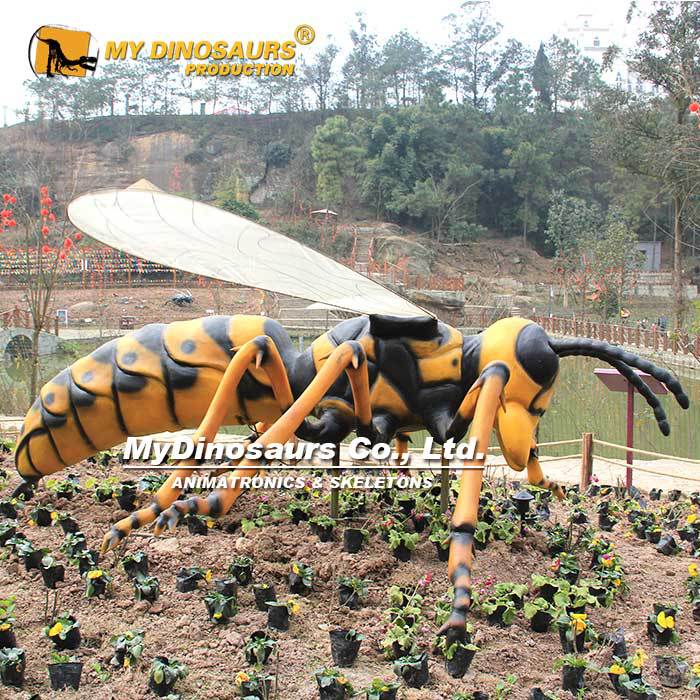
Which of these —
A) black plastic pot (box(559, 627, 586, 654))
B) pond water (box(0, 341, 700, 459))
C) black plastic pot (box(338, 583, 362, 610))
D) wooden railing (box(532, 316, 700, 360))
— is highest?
black plastic pot (box(338, 583, 362, 610))

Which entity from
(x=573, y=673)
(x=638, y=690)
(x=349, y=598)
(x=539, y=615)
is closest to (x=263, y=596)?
(x=349, y=598)

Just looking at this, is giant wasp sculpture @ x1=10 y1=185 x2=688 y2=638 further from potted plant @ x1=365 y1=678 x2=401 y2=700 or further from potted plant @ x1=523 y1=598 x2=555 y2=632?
potted plant @ x1=523 y1=598 x2=555 y2=632

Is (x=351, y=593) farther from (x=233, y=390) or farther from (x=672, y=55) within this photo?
(x=672, y=55)

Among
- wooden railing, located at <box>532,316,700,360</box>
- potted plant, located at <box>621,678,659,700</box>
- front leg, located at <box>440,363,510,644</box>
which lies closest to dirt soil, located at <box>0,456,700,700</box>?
potted plant, located at <box>621,678,659,700</box>

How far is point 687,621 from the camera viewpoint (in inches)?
158

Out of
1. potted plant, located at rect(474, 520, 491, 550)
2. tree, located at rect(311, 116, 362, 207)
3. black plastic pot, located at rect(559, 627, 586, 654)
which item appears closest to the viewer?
black plastic pot, located at rect(559, 627, 586, 654)

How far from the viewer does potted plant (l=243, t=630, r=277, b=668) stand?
327cm

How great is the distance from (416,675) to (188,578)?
54.6 inches

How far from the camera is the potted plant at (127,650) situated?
3252 mm

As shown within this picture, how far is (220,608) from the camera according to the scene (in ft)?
12.0

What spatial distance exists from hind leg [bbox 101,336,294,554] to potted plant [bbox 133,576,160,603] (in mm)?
299

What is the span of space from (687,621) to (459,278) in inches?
1538

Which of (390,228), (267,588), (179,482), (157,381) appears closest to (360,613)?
(267,588)

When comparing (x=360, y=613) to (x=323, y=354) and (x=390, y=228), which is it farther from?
(x=390, y=228)
